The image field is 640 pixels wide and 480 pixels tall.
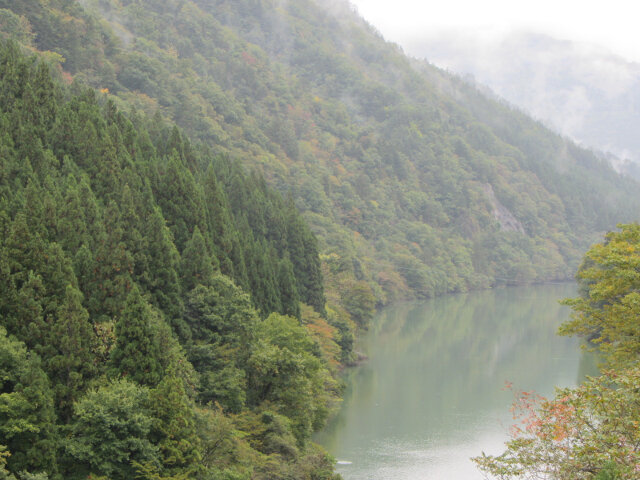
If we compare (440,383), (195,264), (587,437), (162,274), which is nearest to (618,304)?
(587,437)

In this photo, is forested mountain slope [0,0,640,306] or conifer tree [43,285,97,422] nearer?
conifer tree [43,285,97,422]

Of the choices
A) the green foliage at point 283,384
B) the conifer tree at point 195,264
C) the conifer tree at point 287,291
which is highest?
the conifer tree at point 287,291

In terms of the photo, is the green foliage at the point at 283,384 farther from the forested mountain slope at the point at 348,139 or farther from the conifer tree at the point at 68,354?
the forested mountain slope at the point at 348,139

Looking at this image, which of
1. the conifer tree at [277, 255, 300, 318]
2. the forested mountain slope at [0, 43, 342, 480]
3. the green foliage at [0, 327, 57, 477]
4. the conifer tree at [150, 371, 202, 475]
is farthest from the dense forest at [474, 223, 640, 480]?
the conifer tree at [277, 255, 300, 318]

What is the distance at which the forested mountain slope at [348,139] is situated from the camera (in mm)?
88312

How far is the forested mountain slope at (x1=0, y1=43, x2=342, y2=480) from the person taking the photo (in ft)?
71.2

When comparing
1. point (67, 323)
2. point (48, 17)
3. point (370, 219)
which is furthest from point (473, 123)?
point (67, 323)

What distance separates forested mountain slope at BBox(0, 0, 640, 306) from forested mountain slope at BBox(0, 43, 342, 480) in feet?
103

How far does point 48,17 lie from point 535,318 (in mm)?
69470

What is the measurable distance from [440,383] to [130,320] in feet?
130

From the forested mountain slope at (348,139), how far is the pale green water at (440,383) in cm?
941

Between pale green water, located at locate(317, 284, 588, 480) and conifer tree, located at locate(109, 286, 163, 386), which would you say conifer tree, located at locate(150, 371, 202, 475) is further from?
pale green water, located at locate(317, 284, 588, 480)

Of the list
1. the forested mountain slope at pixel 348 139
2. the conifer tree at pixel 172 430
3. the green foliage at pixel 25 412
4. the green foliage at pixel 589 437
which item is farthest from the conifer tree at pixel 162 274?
Result: the forested mountain slope at pixel 348 139

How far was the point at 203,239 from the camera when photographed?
36250 millimetres
